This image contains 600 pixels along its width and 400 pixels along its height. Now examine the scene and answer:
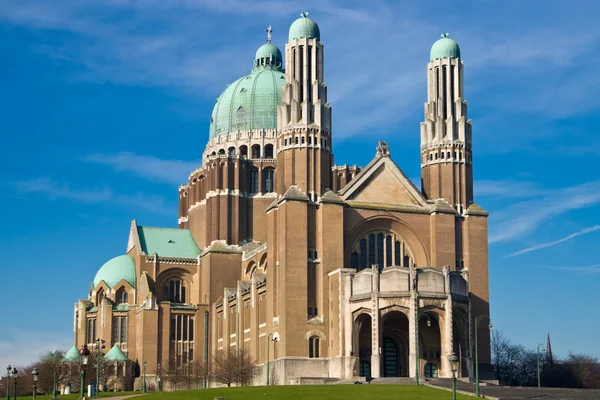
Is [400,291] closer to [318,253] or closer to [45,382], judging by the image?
[318,253]

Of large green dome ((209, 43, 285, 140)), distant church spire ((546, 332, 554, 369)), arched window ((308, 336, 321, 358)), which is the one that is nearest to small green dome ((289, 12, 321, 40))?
large green dome ((209, 43, 285, 140))

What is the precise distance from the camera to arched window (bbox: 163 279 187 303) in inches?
4791

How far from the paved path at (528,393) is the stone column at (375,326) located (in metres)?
6.23

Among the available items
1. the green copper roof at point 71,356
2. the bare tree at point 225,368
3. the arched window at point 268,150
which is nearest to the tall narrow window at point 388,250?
the bare tree at point 225,368

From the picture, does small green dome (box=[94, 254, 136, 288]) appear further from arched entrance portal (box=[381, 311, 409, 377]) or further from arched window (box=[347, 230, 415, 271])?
arched entrance portal (box=[381, 311, 409, 377])

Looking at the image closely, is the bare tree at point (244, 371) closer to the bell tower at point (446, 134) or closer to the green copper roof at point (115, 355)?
the green copper roof at point (115, 355)

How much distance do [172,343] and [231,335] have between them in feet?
34.4

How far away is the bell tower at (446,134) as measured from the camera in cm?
10306

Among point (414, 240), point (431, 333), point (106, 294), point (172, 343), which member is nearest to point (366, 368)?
point (431, 333)

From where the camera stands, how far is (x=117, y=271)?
123562 millimetres

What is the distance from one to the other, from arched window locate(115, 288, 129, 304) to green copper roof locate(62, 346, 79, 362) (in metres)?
7.61

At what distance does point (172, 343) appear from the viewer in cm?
11788

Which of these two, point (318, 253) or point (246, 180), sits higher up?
point (246, 180)

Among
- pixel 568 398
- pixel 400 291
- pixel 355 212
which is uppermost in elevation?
pixel 355 212
